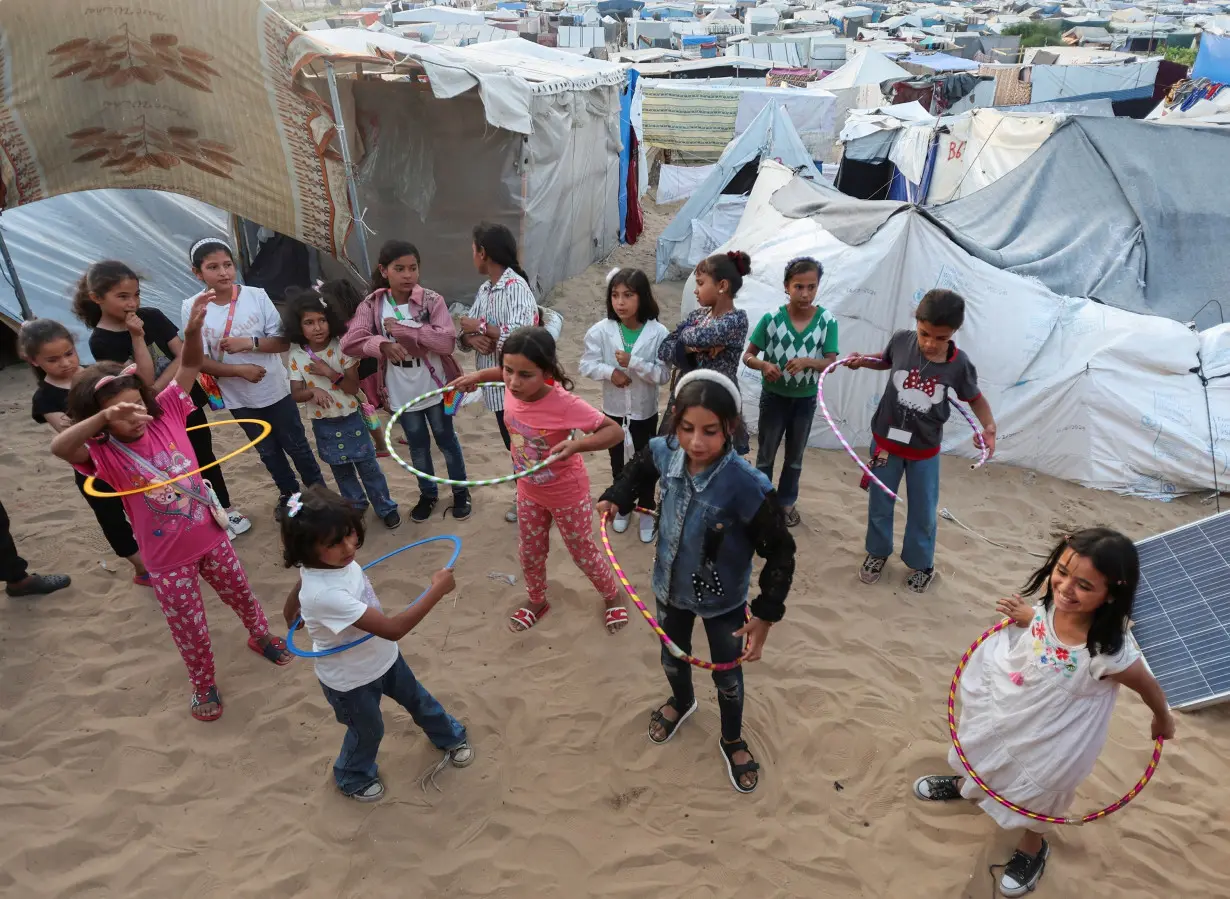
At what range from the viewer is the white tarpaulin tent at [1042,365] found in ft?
18.7

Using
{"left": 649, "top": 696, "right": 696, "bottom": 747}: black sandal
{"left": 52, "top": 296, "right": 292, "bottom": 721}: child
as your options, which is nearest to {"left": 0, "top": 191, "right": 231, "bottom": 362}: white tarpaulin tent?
{"left": 52, "top": 296, "right": 292, "bottom": 721}: child

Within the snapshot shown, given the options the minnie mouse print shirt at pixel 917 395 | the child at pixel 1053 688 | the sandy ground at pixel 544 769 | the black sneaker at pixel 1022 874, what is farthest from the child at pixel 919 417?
the black sneaker at pixel 1022 874

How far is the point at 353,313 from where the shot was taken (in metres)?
4.58

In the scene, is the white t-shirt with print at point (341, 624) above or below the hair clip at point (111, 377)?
below

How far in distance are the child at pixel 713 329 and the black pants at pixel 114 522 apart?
3.41m

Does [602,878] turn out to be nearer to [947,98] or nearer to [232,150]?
[232,150]

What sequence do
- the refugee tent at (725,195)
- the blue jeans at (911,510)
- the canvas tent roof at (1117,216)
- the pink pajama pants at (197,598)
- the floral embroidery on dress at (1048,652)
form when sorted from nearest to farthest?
1. the floral embroidery on dress at (1048,652)
2. the pink pajama pants at (197,598)
3. the blue jeans at (911,510)
4. the canvas tent roof at (1117,216)
5. the refugee tent at (725,195)

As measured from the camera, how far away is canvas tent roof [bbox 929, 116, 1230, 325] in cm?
707

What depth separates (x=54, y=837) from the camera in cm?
313

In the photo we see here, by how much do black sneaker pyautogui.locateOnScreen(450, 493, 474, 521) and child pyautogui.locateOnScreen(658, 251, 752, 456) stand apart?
6.39 feet

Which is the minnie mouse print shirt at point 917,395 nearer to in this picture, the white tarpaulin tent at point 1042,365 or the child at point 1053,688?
the child at point 1053,688

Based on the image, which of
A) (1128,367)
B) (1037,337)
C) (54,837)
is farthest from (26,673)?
(1128,367)

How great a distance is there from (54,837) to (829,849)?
133 inches

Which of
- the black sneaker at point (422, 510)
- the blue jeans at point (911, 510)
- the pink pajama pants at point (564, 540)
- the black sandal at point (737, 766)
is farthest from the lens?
the black sneaker at point (422, 510)
